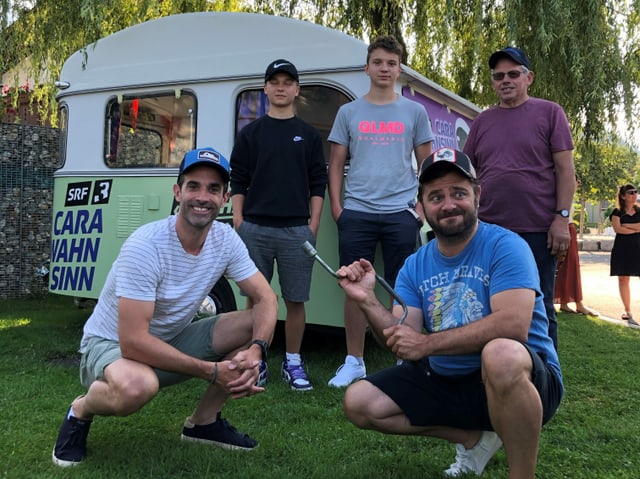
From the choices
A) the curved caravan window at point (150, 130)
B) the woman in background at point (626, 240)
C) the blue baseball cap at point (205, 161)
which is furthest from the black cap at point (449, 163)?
the woman in background at point (626, 240)

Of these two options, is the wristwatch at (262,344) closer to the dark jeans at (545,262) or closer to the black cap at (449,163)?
the black cap at (449,163)

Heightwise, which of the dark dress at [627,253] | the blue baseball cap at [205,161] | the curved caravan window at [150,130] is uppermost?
the curved caravan window at [150,130]

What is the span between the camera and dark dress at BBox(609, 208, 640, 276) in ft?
23.7

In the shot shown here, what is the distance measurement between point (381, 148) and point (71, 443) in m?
2.47

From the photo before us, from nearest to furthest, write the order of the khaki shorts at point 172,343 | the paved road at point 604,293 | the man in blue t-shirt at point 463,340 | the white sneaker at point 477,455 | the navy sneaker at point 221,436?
the man in blue t-shirt at point 463,340
the white sneaker at point 477,455
the khaki shorts at point 172,343
the navy sneaker at point 221,436
the paved road at point 604,293

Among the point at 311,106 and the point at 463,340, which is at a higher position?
the point at 311,106

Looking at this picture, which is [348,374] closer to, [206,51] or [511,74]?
[511,74]

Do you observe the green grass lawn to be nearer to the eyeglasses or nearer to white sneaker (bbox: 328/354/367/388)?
white sneaker (bbox: 328/354/367/388)

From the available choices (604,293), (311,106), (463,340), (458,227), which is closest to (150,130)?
(311,106)

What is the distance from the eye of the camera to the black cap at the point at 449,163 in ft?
7.95

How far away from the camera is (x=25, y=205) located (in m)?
Result: 8.05

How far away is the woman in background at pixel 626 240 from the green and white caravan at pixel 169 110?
10.2ft

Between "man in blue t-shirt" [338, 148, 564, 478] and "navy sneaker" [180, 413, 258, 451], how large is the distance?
660 millimetres

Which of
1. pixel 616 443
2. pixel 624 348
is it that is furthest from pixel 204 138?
pixel 624 348
